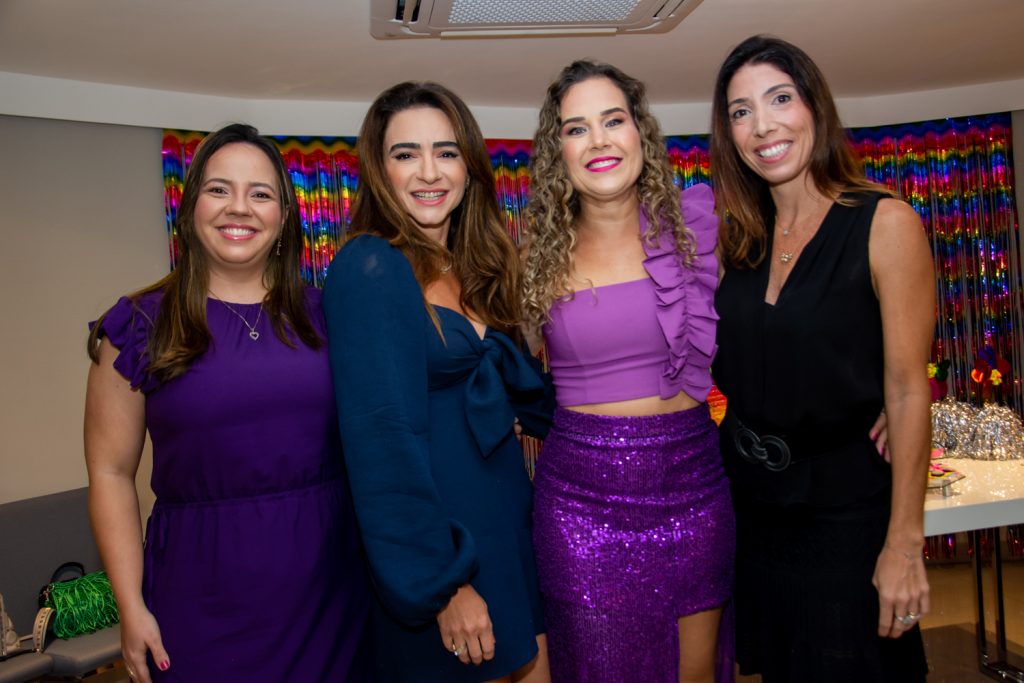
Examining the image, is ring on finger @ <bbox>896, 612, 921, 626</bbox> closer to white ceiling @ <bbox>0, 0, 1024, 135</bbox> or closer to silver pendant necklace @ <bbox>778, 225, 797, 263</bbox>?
silver pendant necklace @ <bbox>778, 225, 797, 263</bbox>

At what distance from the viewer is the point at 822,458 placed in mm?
1837

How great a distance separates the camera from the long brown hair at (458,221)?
6.27ft

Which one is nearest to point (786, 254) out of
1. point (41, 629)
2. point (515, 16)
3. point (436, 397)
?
point (436, 397)

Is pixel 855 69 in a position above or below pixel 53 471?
above

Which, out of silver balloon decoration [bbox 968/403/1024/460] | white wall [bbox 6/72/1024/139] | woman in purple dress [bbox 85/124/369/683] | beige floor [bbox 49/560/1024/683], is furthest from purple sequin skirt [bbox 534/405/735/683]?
white wall [bbox 6/72/1024/139]

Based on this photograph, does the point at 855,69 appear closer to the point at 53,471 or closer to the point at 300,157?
the point at 300,157

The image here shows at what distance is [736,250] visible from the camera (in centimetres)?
200

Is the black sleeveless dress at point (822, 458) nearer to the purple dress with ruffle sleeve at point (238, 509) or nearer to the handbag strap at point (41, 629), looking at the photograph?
the purple dress with ruffle sleeve at point (238, 509)

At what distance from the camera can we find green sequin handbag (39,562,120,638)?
3.66 meters

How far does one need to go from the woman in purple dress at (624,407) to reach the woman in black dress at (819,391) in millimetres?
95

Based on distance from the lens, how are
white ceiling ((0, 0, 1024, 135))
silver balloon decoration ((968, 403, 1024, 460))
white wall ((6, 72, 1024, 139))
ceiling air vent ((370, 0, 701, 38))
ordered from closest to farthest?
1. ceiling air vent ((370, 0, 701, 38))
2. silver balloon decoration ((968, 403, 1024, 460))
3. white ceiling ((0, 0, 1024, 135))
4. white wall ((6, 72, 1024, 139))

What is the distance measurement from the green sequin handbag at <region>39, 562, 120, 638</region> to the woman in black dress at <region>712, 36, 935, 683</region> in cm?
288

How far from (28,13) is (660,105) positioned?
3814 millimetres

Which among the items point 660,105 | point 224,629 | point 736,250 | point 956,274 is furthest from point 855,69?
point 224,629
